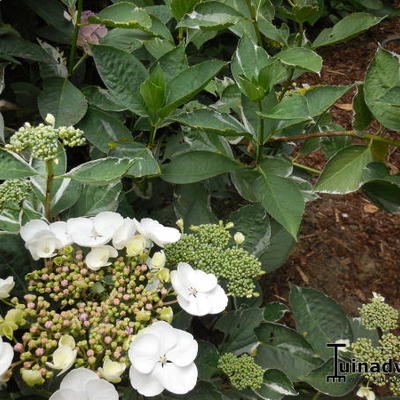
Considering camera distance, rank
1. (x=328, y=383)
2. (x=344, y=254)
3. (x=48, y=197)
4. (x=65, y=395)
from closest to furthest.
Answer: (x=65, y=395) < (x=48, y=197) < (x=328, y=383) < (x=344, y=254)

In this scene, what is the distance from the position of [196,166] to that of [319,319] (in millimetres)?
400

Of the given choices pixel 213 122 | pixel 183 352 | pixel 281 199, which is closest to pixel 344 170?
pixel 281 199

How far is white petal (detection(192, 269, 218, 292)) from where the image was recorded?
31.1 inches

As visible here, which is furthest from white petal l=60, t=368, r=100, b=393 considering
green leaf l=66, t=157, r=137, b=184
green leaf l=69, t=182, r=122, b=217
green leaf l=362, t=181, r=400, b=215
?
green leaf l=362, t=181, r=400, b=215

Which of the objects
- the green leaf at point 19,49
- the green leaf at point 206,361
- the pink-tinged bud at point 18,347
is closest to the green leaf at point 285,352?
the green leaf at point 206,361

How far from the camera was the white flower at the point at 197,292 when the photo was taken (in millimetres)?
767

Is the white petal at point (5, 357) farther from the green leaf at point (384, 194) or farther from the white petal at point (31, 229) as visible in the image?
the green leaf at point (384, 194)

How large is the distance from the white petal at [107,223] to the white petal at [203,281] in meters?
0.13

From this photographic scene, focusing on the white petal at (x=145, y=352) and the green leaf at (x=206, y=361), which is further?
the green leaf at (x=206, y=361)

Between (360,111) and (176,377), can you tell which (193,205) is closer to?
(360,111)

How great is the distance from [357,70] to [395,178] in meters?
1.78

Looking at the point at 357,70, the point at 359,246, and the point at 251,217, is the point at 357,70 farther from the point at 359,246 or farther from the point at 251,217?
the point at 251,217

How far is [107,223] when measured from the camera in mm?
805

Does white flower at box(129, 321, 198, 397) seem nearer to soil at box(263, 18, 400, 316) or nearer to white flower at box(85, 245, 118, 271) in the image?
white flower at box(85, 245, 118, 271)
